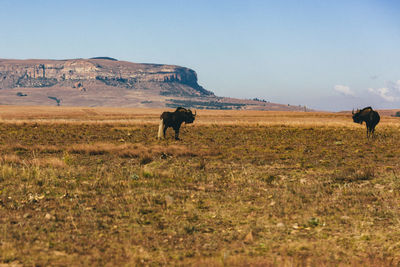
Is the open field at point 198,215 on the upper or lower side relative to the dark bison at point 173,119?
lower

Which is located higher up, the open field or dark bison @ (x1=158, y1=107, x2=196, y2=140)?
dark bison @ (x1=158, y1=107, x2=196, y2=140)

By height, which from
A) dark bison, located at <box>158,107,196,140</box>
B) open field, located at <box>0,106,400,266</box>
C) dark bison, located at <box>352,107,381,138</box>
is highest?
dark bison, located at <box>352,107,381,138</box>

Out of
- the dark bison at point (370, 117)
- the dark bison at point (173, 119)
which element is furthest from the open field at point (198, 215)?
the dark bison at point (370, 117)

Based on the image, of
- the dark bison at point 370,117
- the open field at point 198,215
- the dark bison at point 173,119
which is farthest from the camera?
the dark bison at point 370,117

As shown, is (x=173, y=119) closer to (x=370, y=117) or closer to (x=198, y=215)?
(x=370, y=117)

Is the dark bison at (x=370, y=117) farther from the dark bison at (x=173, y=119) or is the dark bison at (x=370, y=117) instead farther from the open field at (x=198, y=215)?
the open field at (x=198, y=215)

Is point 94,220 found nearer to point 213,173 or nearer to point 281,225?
point 281,225

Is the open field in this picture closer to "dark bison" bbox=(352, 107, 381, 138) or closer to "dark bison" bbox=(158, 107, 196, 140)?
"dark bison" bbox=(158, 107, 196, 140)

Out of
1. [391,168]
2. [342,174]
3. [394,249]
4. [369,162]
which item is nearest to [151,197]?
[394,249]

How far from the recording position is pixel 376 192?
1110 centimetres

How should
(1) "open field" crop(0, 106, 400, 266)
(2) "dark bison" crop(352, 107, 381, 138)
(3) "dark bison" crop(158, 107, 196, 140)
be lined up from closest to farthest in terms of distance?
(1) "open field" crop(0, 106, 400, 266)
(3) "dark bison" crop(158, 107, 196, 140)
(2) "dark bison" crop(352, 107, 381, 138)

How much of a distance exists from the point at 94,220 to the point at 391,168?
40.8 feet

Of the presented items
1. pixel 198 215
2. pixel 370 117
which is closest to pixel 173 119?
pixel 370 117

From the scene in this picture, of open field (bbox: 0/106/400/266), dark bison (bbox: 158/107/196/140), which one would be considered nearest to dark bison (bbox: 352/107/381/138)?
dark bison (bbox: 158/107/196/140)
